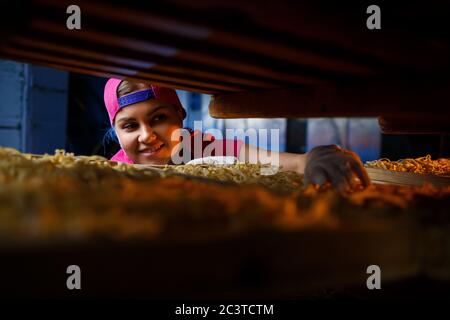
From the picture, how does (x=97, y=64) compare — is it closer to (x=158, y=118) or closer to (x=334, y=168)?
(x=334, y=168)

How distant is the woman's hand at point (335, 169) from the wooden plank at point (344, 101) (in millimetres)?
275

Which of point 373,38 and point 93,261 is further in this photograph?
point 373,38

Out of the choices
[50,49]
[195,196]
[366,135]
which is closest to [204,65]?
[50,49]

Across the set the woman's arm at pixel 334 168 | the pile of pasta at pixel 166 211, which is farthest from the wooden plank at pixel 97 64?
the woman's arm at pixel 334 168

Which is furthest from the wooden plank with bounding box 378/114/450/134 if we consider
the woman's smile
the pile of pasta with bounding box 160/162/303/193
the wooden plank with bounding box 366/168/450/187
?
the woman's smile

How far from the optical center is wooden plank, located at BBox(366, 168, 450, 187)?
2.62 meters

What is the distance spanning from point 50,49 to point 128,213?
4.15ft

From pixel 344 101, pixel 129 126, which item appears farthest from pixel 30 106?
pixel 344 101

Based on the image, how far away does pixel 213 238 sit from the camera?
0.98 meters

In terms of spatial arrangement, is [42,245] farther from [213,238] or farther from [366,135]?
[366,135]

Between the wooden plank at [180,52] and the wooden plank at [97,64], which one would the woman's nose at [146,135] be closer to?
the wooden plank at [97,64]

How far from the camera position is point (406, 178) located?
2.85 m

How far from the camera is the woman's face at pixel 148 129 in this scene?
3641 millimetres

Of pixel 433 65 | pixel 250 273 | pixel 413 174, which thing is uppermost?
pixel 433 65
